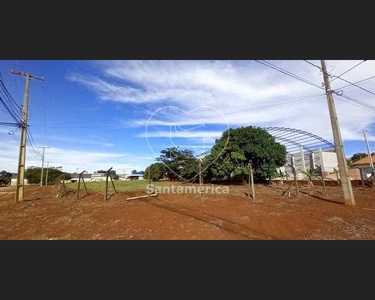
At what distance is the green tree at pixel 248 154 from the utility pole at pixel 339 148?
1262 cm

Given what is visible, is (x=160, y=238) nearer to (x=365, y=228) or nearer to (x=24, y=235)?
(x=24, y=235)

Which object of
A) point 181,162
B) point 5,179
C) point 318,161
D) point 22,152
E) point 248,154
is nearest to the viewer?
point 22,152

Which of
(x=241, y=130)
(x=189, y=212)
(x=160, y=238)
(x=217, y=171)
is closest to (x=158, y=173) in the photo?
(x=217, y=171)

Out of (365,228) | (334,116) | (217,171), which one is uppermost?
(334,116)

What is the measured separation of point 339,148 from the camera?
37.4 ft

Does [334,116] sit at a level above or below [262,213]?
above

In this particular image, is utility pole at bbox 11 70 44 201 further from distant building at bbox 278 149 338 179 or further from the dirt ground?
distant building at bbox 278 149 338 179

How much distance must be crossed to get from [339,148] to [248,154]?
1359cm

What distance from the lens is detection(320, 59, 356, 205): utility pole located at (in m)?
11.0

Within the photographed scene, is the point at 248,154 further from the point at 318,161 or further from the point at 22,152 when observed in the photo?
the point at 22,152

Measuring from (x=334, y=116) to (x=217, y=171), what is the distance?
15.4m

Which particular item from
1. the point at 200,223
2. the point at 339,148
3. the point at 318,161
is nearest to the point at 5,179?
the point at 200,223

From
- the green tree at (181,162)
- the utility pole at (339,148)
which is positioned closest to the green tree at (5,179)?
the green tree at (181,162)

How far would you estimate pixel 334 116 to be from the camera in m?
11.6
